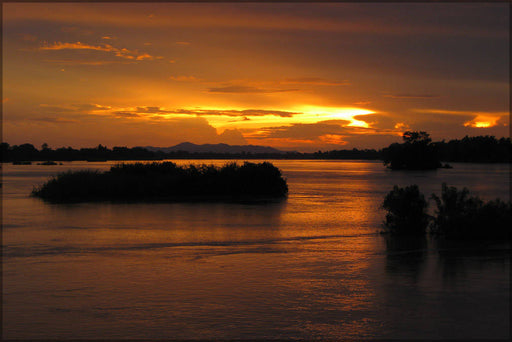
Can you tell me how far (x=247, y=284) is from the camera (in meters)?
11.2

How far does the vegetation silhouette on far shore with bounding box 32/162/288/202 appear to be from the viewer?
36.4m

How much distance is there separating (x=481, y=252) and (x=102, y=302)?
34.8ft

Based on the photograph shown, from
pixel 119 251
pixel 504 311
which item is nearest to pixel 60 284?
pixel 119 251

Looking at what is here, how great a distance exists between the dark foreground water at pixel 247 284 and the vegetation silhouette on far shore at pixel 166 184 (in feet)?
52.3

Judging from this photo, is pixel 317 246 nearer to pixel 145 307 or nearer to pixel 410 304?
pixel 410 304

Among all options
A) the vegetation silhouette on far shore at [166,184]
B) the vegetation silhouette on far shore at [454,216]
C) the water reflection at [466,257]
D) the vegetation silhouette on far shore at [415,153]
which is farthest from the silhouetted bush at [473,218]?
the vegetation silhouette on far shore at [415,153]

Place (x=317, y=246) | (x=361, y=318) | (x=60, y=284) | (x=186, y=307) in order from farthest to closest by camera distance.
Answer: (x=317, y=246) < (x=60, y=284) < (x=186, y=307) < (x=361, y=318)

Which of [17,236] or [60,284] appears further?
[17,236]

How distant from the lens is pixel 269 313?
9.18 meters

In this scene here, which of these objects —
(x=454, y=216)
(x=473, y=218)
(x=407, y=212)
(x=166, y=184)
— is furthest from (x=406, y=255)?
(x=166, y=184)

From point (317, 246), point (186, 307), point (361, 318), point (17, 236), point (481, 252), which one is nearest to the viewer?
point (361, 318)

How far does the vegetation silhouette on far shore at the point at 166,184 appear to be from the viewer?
3641 centimetres

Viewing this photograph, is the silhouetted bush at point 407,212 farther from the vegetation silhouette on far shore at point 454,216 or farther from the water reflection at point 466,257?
the water reflection at point 466,257

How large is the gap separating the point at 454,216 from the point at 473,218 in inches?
23.8
